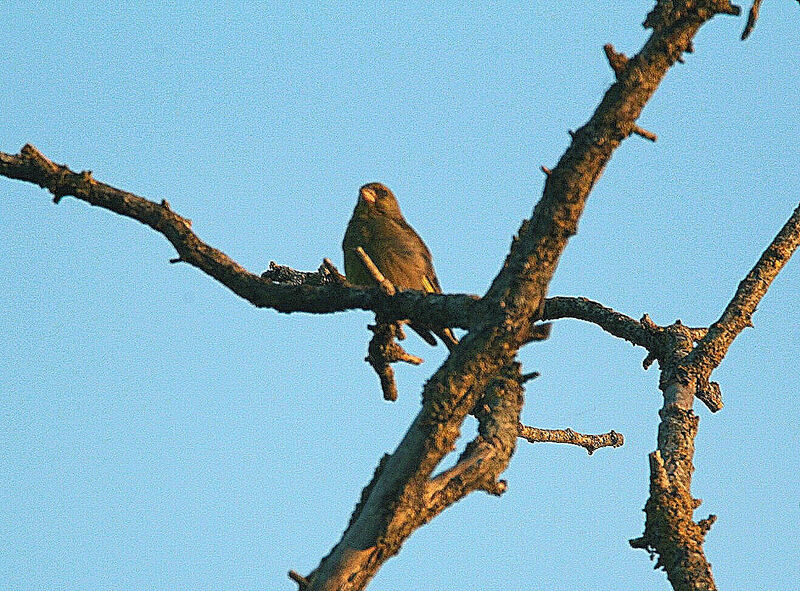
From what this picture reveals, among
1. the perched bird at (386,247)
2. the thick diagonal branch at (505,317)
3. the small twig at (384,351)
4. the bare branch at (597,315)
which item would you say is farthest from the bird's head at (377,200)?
the thick diagonal branch at (505,317)

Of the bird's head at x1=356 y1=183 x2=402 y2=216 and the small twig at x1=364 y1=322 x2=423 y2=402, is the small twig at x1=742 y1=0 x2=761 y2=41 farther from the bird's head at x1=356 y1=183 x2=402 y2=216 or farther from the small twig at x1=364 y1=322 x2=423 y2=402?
the bird's head at x1=356 y1=183 x2=402 y2=216

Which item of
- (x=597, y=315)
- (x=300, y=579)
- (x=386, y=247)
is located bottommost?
(x=300, y=579)

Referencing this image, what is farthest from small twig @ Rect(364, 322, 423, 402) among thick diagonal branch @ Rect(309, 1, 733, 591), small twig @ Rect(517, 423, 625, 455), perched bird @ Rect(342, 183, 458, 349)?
perched bird @ Rect(342, 183, 458, 349)

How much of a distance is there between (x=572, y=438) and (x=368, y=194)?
10.3ft

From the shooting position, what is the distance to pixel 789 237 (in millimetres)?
4820

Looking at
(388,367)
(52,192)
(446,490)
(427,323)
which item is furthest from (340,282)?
(52,192)

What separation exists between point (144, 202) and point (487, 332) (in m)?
1.44

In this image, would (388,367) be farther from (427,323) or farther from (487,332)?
(487,332)

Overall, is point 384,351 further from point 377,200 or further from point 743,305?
point 377,200

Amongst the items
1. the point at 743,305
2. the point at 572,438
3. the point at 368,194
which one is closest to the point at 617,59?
the point at 743,305

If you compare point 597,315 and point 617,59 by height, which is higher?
point 597,315

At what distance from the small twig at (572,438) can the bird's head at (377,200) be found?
9.47 feet

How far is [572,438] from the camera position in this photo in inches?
211

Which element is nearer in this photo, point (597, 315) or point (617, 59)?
point (617, 59)
